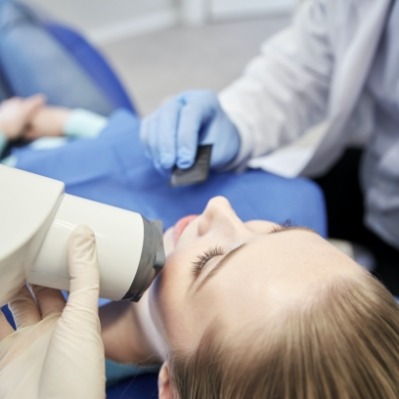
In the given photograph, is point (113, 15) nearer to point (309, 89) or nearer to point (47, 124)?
point (47, 124)

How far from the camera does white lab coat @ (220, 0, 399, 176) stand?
37.2 inches

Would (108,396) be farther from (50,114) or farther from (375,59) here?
(375,59)

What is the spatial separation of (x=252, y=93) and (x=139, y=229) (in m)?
0.60

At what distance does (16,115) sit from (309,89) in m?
0.67

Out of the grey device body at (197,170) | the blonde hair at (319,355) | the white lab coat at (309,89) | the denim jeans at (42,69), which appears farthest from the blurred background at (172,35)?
the blonde hair at (319,355)

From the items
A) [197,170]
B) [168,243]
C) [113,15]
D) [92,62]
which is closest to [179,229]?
[168,243]

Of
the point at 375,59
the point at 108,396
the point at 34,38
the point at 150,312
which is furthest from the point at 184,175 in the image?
the point at 34,38

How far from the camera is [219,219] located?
63 centimetres

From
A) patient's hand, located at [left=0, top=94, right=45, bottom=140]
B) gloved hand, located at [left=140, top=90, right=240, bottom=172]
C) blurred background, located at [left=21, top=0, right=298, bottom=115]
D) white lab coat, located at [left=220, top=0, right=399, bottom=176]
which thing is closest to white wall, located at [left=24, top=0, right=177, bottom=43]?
blurred background, located at [left=21, top=0, right=298, bottom=115]

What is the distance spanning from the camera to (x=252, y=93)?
1062 millimetres

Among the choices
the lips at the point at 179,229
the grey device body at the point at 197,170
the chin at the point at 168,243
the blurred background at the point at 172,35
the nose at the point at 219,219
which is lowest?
the blurred background at the point at 172,35

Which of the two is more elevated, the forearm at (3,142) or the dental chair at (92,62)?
the dental chair at (92,62)

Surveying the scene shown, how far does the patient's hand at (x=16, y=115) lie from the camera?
3.52 ft

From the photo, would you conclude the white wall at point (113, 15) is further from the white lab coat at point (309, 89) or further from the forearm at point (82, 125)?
the white lab coat at point (309, 89)
